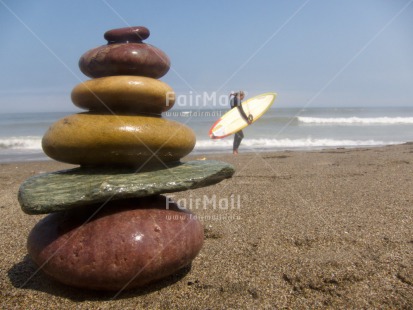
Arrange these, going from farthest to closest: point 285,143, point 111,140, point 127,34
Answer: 1. point 285,143
2. point 127,34
3. point 111,140

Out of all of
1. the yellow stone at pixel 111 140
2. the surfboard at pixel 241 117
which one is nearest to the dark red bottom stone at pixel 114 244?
the yellow stone at pixel 111 140

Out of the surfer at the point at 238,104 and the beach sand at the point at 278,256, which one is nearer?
the beach sand at the point at 278,256

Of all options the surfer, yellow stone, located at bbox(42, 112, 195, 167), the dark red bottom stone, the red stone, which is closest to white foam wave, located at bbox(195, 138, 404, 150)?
the surfer

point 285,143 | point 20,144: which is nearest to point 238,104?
point 285,143

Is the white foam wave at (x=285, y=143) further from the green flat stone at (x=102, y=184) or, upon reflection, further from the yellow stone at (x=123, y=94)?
the green flat stone at (x=102, y=184)

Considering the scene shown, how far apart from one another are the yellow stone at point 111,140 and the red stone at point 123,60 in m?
0.41

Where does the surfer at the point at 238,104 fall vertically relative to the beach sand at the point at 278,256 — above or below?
above

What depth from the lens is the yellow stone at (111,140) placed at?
2812 mm

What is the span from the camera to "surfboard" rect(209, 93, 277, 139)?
7306 mm

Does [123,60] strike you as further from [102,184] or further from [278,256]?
[278,256]

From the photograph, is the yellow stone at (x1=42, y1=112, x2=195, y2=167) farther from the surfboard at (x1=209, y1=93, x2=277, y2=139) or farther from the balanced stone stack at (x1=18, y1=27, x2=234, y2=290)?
the surfboard at (x1=209, y1=93, x2=277, y2=139)

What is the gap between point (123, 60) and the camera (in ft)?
9.98

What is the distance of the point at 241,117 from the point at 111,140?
507 cm

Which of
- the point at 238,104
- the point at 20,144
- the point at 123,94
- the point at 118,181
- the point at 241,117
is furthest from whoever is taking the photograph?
the point at 20,144
